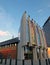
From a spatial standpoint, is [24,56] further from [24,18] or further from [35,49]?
[24,18]

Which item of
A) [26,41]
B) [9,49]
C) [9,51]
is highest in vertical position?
[26,41]

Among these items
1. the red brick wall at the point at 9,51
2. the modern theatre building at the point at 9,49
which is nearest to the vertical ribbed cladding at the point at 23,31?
the modern theatre building at the point at 9,49

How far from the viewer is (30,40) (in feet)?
87.6

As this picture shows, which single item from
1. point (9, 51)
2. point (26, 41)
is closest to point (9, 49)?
point (9, 51)

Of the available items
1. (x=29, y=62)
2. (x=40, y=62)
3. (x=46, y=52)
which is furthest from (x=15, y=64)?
(x=46, y=52)

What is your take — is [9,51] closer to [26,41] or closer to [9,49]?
[9,49]

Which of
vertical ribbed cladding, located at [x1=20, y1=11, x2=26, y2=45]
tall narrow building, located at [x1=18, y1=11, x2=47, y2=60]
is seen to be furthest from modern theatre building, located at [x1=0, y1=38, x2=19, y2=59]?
vertical ribbed cladding, located at [x1=20, y1=11, x2=26, y2=45]

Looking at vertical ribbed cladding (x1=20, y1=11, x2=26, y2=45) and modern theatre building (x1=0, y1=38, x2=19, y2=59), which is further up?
vertical ribbed cladding (x1=20, y1=11, x2=26, y2=45)

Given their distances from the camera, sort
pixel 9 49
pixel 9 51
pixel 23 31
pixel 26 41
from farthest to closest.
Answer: pixel 9 49
pixel 9 51
pixel 23 31
pixel 26 41

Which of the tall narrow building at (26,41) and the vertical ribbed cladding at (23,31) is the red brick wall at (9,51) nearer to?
the tall narrow building at (26,41)

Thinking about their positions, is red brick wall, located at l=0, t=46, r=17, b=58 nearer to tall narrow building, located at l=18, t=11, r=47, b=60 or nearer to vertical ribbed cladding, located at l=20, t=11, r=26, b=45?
tall narrow building, located at l=18, t=11, r=47, b=60

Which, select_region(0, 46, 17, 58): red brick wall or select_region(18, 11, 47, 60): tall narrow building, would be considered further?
select_region(0, 46, 17, 58): red brick wall

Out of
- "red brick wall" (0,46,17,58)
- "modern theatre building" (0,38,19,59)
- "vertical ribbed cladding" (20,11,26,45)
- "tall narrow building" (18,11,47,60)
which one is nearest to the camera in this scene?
"vertical ribbed cladding" (20,11,26,45)

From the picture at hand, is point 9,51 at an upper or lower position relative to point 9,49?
lower
